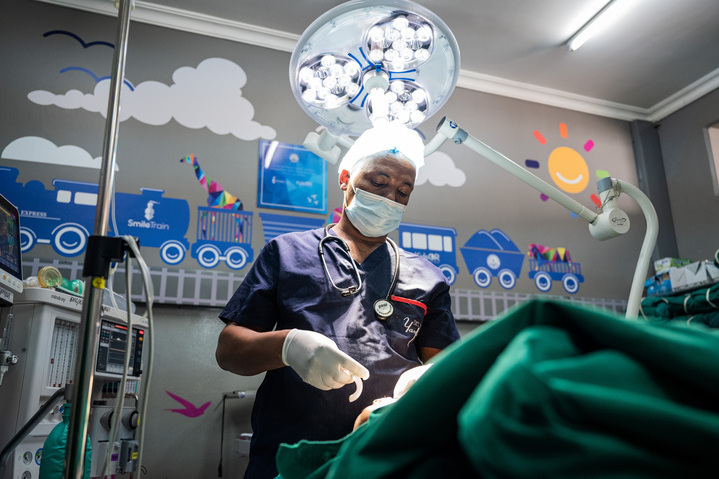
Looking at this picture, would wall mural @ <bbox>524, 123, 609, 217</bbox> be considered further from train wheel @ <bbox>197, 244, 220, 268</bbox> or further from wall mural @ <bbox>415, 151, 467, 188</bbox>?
train wheel @ <bbox>197, 244, 220, 268</bbox>

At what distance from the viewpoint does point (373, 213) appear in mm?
1661

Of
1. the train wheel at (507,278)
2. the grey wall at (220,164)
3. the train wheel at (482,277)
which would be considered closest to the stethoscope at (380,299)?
the grey wall at (220,164)

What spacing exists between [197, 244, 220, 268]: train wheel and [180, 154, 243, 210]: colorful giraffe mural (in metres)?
0.25

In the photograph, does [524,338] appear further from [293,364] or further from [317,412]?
[317,412]

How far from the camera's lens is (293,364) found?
3.81 feet

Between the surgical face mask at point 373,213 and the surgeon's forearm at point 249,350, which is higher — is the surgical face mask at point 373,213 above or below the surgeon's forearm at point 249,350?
above

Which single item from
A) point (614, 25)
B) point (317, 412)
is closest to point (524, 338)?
point (317, 412)

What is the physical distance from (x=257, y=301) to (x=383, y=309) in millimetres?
325

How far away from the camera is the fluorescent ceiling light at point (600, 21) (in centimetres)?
334

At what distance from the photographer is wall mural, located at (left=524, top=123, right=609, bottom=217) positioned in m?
4.04

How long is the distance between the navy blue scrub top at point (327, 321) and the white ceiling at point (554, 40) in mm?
2320

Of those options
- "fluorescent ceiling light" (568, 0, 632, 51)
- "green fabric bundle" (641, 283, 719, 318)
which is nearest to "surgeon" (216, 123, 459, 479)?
"green fabric bundle" (641, 283, 719, 318)

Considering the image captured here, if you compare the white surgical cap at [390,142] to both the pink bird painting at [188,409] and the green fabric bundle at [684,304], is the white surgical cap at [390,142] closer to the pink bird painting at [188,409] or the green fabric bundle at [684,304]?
the pink bird painting at [188,409]

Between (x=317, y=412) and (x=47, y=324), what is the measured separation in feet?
4.13
